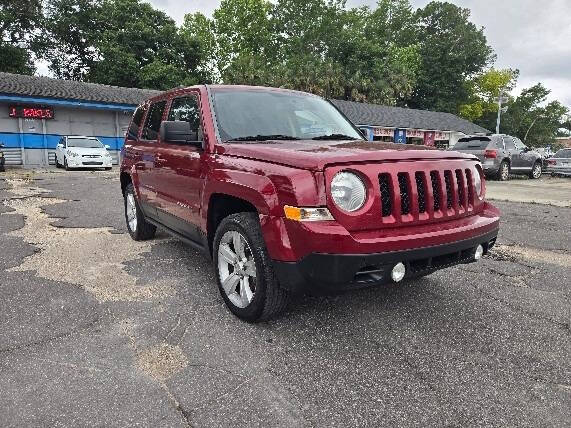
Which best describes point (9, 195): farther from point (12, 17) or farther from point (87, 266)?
point (12, 17)

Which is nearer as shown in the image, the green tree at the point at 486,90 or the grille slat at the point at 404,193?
the grille slat at the point at 404,193

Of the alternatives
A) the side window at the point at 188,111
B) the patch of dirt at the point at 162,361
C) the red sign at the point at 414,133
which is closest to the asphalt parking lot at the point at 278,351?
the patch of dirt at the point at 162,361

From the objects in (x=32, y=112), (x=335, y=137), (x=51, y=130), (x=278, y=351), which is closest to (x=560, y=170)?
(x=335, y=137)

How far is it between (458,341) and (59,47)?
1924 inches

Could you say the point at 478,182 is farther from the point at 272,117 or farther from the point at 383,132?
the point at 383,132

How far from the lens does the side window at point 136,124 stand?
5.13m

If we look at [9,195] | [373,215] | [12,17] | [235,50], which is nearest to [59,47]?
[12,17]

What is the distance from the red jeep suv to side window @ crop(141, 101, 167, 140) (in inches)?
20.0

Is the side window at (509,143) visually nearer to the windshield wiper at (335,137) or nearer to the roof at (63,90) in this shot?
the windshield wiper at (335,137)

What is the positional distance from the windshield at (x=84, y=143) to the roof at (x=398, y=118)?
16.9 m

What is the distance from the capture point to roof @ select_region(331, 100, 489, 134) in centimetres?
3178

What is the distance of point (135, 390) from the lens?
2.30m

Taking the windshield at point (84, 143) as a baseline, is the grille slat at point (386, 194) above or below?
below

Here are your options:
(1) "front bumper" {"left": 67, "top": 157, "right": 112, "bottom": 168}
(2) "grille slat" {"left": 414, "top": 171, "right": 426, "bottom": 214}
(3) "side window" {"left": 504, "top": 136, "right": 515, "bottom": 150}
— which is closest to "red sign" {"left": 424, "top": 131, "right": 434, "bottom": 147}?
(3) "side window" {"left": 504, "top": 136, "right": 515, "bottom": 150}
